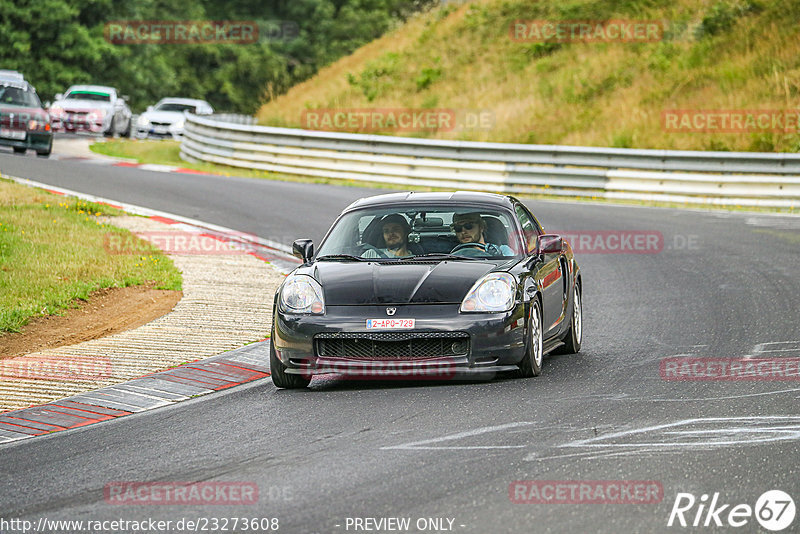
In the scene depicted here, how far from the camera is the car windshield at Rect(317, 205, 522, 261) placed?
9469 mm

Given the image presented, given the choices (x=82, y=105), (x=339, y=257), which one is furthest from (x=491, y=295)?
(x=82, y=105)

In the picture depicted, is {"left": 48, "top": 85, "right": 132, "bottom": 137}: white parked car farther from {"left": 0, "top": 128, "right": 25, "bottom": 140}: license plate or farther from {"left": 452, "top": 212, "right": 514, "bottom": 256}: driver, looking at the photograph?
{"left": 452, "top": 212, "right": 514, "bottom": 256}: driver

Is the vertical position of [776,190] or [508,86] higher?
[508,86]

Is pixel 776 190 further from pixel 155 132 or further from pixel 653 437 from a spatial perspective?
pixel 155 132

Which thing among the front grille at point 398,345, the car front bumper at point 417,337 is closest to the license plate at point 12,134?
the car front bumper at point 417,337

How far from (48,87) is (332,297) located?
4782cm

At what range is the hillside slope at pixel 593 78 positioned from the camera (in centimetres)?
2797

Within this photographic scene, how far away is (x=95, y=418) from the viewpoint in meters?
7.95

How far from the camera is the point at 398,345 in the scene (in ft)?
27.4

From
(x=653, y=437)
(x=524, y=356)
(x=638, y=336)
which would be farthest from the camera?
(x=638, y=336)

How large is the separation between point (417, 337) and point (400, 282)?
513 millimetres

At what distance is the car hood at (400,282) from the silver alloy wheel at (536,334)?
0.45 metres

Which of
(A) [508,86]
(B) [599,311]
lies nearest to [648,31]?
(A) [508,86]

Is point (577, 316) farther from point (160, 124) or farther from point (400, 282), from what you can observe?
point (160, 124)
